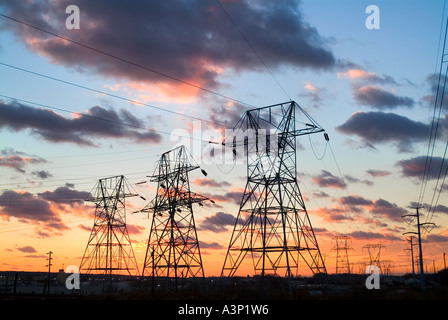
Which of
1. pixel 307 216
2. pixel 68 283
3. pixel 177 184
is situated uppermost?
pixel 177 184

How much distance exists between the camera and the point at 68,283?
436 ft
